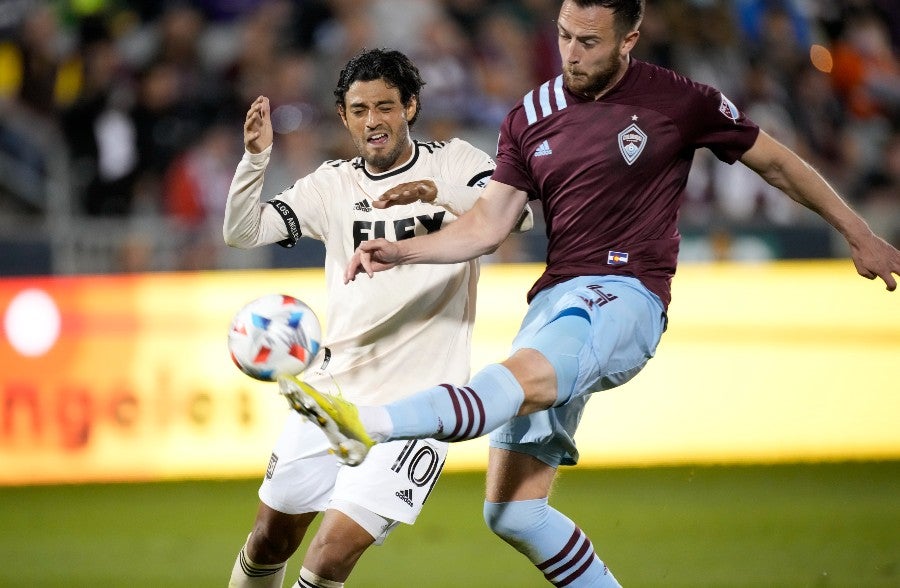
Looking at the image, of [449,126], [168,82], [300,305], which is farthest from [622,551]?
[168,82]

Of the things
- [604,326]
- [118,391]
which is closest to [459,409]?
[604,326]

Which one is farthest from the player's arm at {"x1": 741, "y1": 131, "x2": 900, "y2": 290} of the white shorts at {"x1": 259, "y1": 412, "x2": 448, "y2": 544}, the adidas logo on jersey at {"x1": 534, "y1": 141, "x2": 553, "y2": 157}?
the white shorts at {"x1": 259, "y1": 412, "x2": 448, "y2": 544}

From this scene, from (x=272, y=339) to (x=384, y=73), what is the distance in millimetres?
1335

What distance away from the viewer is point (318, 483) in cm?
525

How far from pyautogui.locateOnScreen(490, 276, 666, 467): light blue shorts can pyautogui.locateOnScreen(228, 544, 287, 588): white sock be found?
1054mm

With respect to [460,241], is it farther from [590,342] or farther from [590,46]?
[590,46]

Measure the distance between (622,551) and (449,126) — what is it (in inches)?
210

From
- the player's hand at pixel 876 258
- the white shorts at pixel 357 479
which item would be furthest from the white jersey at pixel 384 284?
the player's hand at pixel 876 258

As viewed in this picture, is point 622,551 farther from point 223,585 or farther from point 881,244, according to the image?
point 881,244

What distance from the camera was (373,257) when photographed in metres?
4.66

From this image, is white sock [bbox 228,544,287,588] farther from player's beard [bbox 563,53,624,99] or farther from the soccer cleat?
player's beard [bbox 563,53,624,99]

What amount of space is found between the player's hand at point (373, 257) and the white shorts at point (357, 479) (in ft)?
2.34

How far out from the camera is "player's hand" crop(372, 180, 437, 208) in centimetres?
482

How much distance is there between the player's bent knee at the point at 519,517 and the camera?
5.13 m
